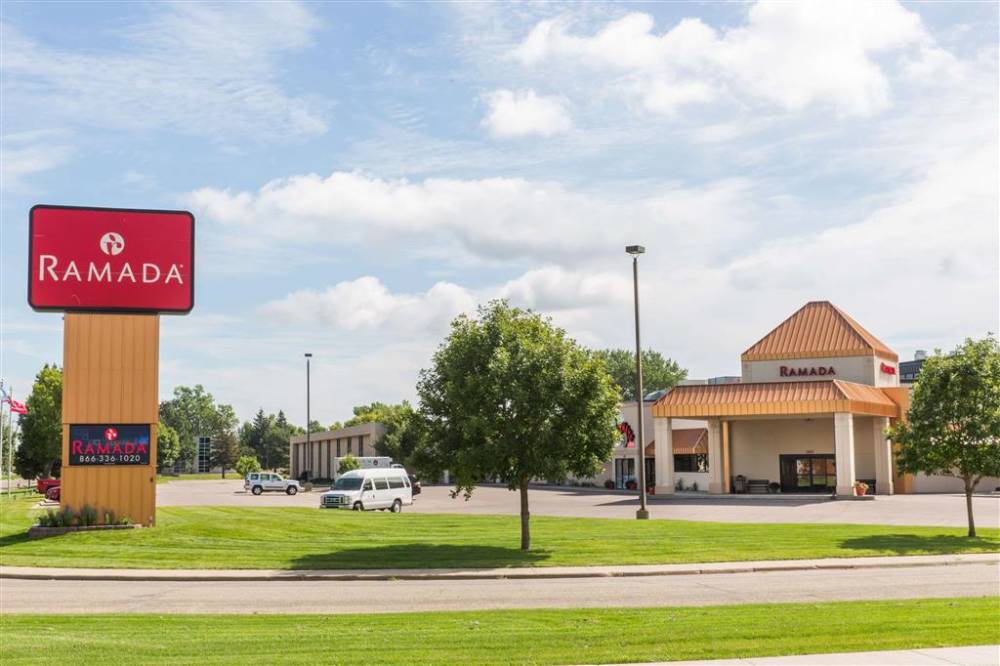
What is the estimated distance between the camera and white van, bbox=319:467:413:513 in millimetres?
45500

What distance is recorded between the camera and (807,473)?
61375mm

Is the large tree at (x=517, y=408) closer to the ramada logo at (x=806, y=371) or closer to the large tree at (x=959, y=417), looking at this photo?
the large tree at (x=959, y=417)

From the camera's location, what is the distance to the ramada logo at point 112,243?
34.8 meters

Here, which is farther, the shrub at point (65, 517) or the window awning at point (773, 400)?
the window awning at point (773, 400)

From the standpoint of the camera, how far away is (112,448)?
1335 inches

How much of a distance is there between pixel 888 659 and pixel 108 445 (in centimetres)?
2848

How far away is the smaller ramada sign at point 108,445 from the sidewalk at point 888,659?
2637 centimetres

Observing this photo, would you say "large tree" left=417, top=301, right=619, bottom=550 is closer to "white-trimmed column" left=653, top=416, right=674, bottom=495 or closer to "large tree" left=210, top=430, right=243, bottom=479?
"white-trimmed column" left=653, top=416, right=674, bottom=495

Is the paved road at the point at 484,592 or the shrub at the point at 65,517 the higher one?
the shrub at the point at 65,517

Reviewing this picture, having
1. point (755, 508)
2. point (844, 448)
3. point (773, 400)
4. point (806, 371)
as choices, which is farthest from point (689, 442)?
point (755, 508)

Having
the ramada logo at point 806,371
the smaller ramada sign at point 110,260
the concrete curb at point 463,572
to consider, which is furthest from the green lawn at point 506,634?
the ramada logo at point 806,371

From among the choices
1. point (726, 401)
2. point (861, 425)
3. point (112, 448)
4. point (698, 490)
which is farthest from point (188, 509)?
point (861, 425)

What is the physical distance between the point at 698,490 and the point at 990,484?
17.7 m

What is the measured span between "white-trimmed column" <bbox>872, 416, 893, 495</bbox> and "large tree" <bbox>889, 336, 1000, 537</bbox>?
86.1 feet
